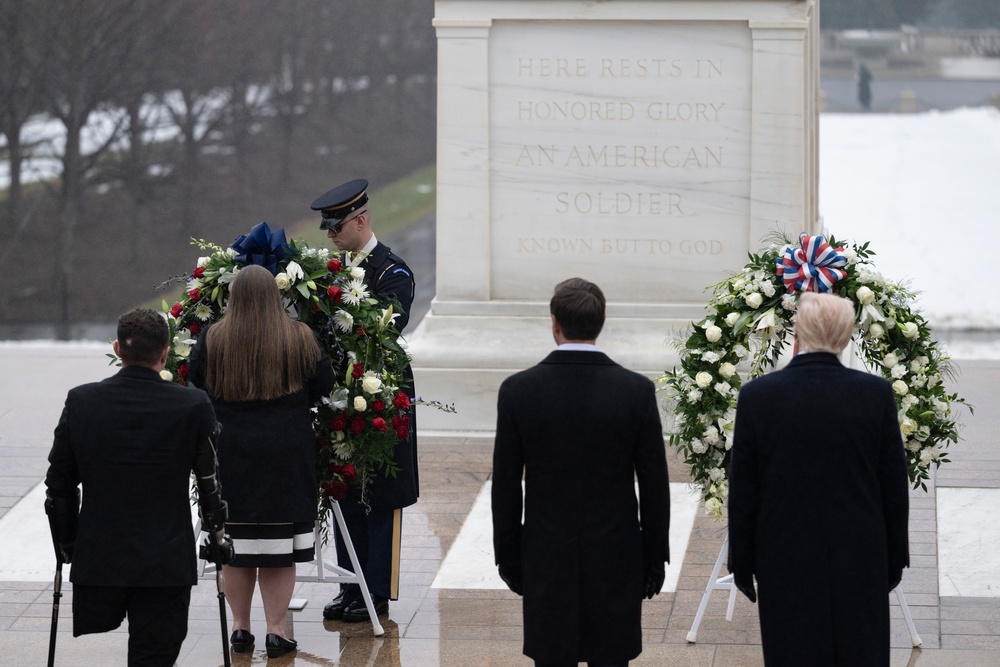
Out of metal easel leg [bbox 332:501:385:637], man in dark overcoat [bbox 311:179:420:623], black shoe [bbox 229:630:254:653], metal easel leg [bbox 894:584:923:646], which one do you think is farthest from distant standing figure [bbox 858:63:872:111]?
black shoe [bbox 229:630:254:653]

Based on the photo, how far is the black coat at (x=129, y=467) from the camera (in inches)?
171

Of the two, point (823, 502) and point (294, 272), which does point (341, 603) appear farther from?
point (823, 502)

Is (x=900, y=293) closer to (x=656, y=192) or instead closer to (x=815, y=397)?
(x=815, y=397)

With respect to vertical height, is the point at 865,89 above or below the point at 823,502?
above

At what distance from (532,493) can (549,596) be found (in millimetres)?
284

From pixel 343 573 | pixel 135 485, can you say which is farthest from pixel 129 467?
pixel 343 573

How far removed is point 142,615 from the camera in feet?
14.6

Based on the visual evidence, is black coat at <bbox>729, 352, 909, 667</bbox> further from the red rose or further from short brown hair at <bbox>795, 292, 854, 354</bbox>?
the red rose

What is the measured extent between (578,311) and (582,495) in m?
0.50

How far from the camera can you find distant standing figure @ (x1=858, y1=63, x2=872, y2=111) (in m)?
30.1

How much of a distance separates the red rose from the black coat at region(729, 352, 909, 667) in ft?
5.65

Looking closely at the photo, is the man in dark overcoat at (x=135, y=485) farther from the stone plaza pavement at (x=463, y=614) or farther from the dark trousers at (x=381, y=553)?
the dark trousers at (x=381, y=553)

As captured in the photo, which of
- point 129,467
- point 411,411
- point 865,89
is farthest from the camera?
point 865,89

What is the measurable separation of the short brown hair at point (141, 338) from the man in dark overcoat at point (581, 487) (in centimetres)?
109
